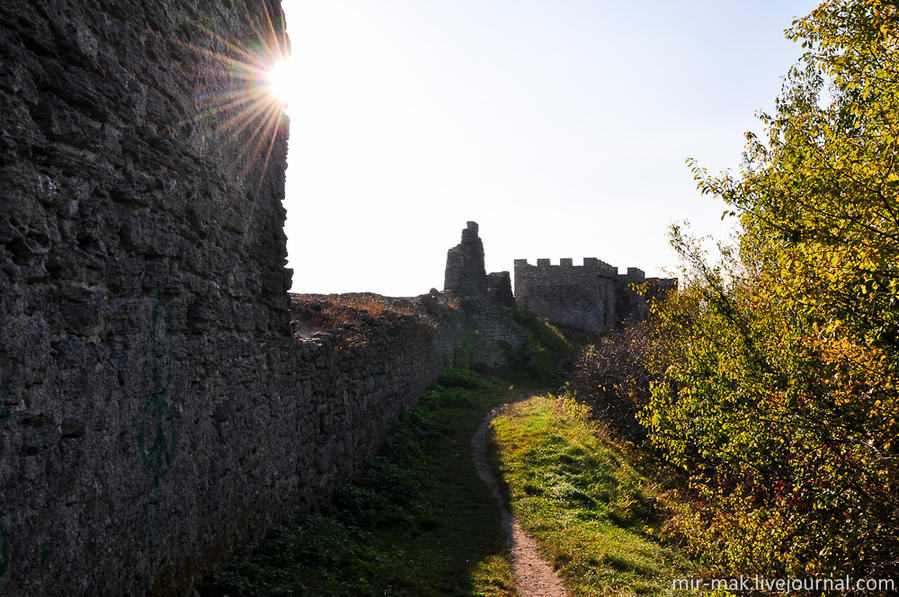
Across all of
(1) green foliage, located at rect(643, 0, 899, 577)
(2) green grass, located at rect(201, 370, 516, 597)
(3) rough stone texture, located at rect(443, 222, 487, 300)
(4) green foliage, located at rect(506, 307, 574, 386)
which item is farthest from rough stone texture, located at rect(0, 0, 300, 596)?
(3) rough stone texture, located at rect(443, 222, 487, 300)

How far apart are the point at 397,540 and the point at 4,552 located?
561 centimetres

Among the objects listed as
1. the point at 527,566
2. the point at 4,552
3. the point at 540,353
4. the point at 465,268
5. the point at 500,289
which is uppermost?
the point at 465,268

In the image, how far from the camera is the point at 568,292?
38.9 meters

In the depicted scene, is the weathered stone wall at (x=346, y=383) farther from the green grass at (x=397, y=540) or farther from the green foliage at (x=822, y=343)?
the green foliage at (x=822, y=343)

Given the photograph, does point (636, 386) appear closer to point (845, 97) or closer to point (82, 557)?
point (845, 97)

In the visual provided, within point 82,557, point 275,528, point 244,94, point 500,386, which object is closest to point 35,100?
point 82,557

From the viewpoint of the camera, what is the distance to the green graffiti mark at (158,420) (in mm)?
4406

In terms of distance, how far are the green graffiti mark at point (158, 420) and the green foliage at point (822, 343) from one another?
200 inches

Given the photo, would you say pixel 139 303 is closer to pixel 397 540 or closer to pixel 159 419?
pixel 159 419

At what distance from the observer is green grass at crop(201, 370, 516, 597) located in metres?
6.09

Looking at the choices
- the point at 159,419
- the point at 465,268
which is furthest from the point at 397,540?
the point at 465,268

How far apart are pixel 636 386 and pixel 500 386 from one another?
33.6 feet

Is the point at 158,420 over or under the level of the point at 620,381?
over

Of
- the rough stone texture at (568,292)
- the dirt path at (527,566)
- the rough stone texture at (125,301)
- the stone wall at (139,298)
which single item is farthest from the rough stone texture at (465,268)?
the rough stone texture at (125,301)
